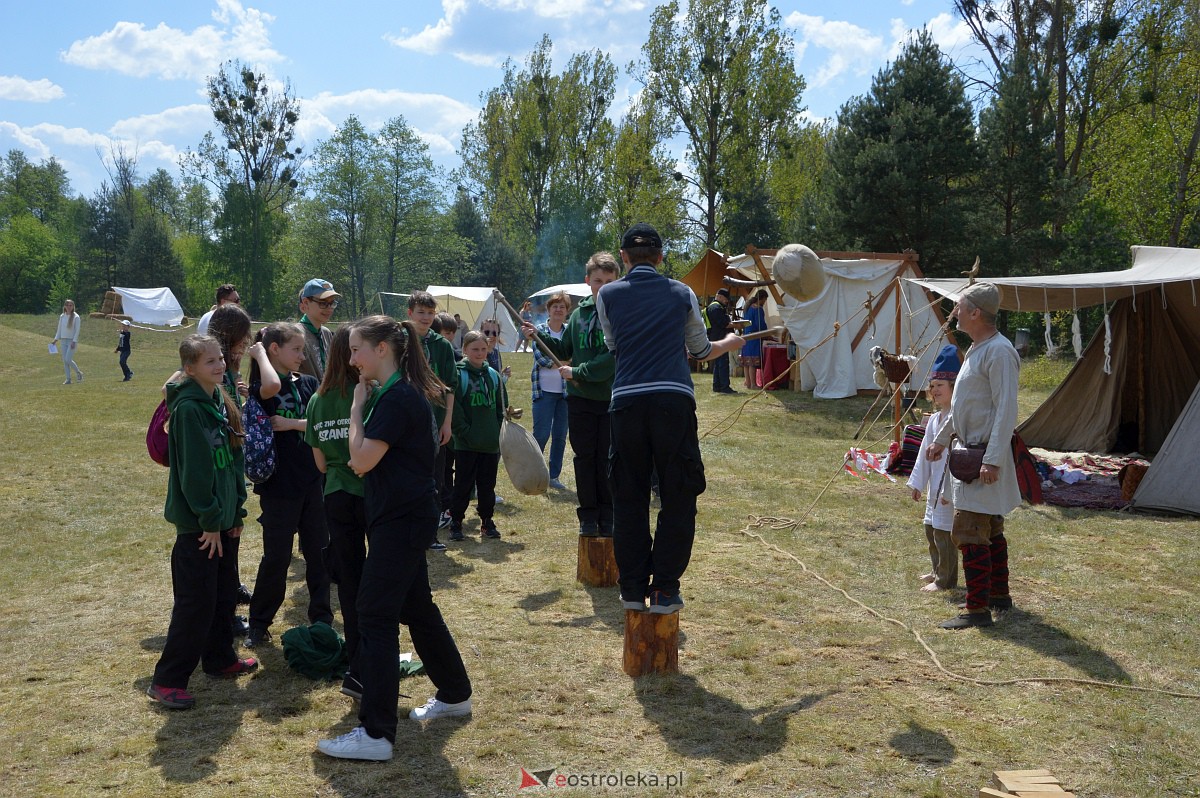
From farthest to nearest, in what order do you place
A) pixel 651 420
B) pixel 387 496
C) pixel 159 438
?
pixel 159 438 → pixel 651 420 → pixel 387 496

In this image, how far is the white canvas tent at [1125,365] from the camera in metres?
9.55

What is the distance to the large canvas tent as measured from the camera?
10383mm

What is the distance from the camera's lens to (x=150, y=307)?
32.9m

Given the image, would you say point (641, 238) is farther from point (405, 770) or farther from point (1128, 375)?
point (1128, 375)

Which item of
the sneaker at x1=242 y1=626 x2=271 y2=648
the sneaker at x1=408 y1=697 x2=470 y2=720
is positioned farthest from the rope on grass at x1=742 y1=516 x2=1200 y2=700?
the sneaker at x1=242 y1=626 x2=271 y2=648

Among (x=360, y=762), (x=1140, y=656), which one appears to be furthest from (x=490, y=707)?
(x=1140, y=656)

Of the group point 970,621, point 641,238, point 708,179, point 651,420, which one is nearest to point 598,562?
point 651,420

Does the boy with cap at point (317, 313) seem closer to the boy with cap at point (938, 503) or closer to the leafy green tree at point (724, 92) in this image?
the boy with cap at point (938, 503)

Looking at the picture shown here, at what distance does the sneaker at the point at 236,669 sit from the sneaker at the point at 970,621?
349 cm

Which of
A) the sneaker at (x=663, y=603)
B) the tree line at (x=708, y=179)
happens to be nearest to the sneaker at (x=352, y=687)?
the sneaker at (x=663, y=603)

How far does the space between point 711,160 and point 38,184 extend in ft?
175

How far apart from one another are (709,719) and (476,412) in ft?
11.2

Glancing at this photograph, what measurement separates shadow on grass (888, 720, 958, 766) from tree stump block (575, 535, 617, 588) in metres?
2.34

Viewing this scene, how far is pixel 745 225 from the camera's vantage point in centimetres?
3117
